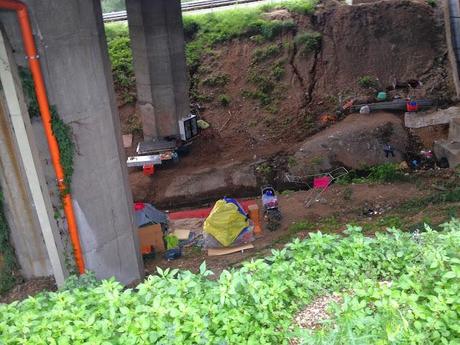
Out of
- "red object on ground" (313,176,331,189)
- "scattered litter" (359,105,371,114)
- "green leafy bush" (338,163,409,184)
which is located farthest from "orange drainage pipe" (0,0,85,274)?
"scattered litter" (359,105,371,114)

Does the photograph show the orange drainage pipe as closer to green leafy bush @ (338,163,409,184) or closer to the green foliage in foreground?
the green foliage in foreground

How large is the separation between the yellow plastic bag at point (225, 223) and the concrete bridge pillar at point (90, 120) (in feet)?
7.81

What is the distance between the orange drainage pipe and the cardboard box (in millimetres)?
3422

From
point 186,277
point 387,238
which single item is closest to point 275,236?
point 387,238

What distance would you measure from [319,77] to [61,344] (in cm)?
2118

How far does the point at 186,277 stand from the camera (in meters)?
5.18

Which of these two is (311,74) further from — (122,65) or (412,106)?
(122,65)

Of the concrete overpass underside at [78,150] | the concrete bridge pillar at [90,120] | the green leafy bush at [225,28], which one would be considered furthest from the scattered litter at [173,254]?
the green leafy bush at [225,28]

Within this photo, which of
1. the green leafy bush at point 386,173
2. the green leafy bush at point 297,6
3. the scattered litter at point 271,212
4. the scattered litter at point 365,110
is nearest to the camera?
the scattered litter at point 271,212

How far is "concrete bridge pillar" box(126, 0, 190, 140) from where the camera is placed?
64.1ft

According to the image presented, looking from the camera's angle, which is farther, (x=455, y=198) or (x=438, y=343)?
(x=455, y=198)

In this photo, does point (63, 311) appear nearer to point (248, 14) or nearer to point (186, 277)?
point (186, 277)

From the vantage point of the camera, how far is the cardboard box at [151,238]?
45.7ft

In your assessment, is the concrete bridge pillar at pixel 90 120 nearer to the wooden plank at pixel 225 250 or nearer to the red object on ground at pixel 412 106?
the wooden plank at pixel 225 250
